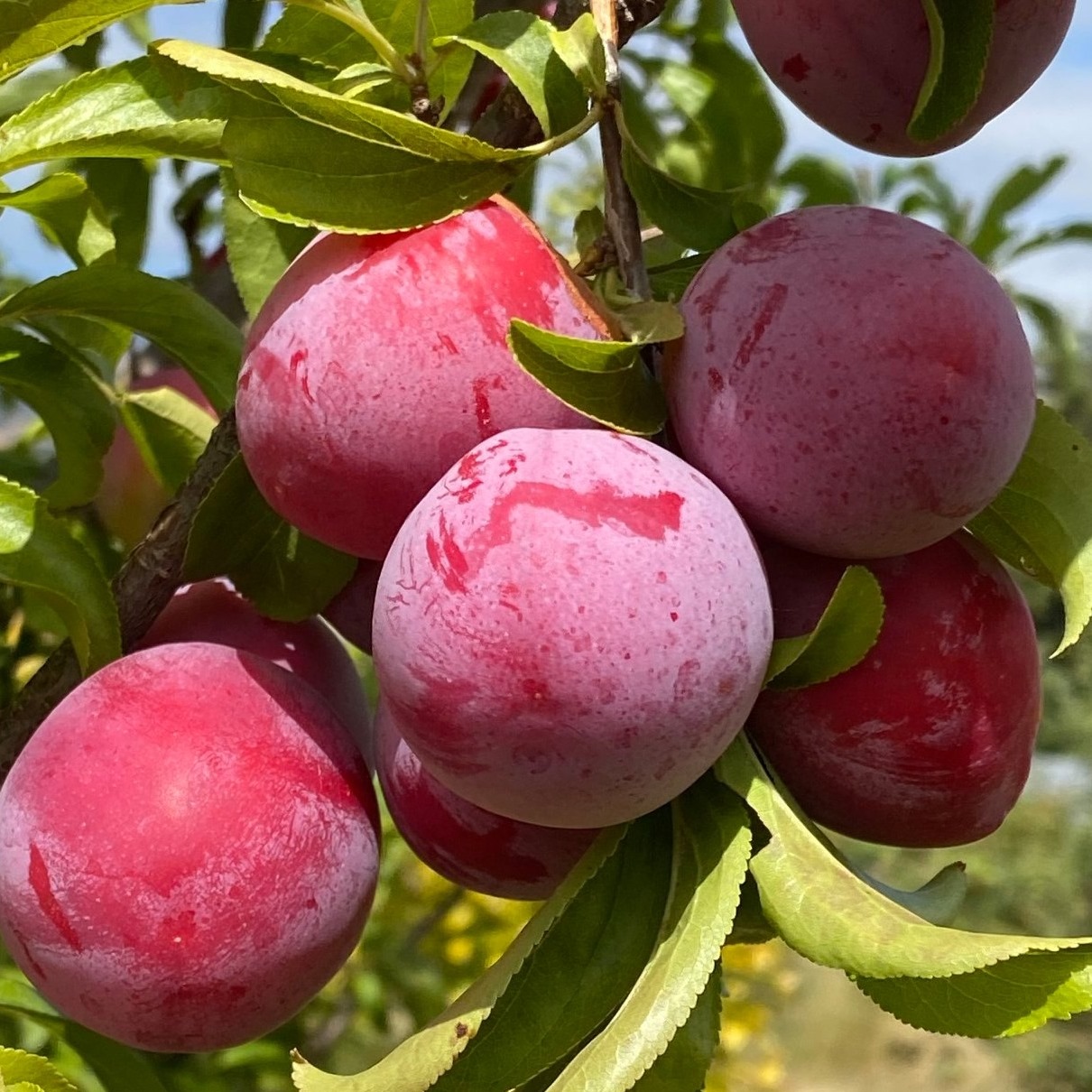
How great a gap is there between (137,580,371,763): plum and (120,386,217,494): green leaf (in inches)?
6.6

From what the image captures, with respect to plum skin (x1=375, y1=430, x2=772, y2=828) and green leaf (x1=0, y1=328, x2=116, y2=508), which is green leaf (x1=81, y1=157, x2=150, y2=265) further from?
plum skin (x1=375, y1=430, x2=772, y2=828)

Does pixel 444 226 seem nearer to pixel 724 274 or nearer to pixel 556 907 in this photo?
pixel 724 274

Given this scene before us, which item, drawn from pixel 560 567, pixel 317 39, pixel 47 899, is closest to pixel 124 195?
pixel 317 39

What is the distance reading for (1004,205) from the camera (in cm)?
229

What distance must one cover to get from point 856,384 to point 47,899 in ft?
1.87

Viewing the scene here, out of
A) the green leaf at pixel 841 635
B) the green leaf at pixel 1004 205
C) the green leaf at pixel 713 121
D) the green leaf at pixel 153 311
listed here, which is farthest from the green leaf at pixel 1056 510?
the green leaf at pixel 1004 205

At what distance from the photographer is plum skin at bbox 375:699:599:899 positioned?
773 mm

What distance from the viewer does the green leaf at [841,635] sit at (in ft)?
2.13

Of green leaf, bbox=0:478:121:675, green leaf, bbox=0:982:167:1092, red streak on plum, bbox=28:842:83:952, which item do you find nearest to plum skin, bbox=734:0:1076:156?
green leaf, bbox=0:478:121:675

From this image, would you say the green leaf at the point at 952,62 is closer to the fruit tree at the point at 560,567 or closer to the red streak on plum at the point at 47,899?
the fruit tree at the point at 560,567

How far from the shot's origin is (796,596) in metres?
0.73

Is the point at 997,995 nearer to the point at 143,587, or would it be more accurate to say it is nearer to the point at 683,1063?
the point at 683,1063

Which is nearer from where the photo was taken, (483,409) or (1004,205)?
(483,409)

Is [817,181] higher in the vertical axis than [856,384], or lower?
lower
